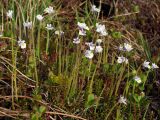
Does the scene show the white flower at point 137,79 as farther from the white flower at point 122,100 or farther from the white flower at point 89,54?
the white flower at point 89,54

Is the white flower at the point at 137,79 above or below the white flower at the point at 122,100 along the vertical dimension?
above

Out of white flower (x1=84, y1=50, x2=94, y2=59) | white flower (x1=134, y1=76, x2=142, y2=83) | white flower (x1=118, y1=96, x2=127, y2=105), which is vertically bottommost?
white flower (x1=118, y1=96, x2=127, y2=105)

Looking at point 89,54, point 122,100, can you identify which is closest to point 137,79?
point 122,100

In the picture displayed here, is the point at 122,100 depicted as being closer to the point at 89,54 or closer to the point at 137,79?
the point at 137,79

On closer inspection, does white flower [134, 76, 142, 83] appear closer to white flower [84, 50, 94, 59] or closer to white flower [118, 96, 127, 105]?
white flower [118, 96, 127, 105]

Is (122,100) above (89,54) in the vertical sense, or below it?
below

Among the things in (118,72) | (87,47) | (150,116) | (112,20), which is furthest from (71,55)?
(112,20)

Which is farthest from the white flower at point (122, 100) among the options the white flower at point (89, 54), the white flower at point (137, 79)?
the white flower at point (89, 54)

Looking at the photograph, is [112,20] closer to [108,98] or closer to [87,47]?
[87,47]

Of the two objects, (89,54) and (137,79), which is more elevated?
(89,54)

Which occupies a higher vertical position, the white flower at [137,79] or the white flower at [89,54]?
the white flower at [89,54]

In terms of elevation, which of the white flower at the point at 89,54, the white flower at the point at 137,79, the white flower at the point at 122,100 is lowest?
the white flower at the point at 122,100

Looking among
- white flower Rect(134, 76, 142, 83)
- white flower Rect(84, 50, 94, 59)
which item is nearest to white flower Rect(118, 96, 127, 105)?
white flower Rect(134, 76, 142, 83)
